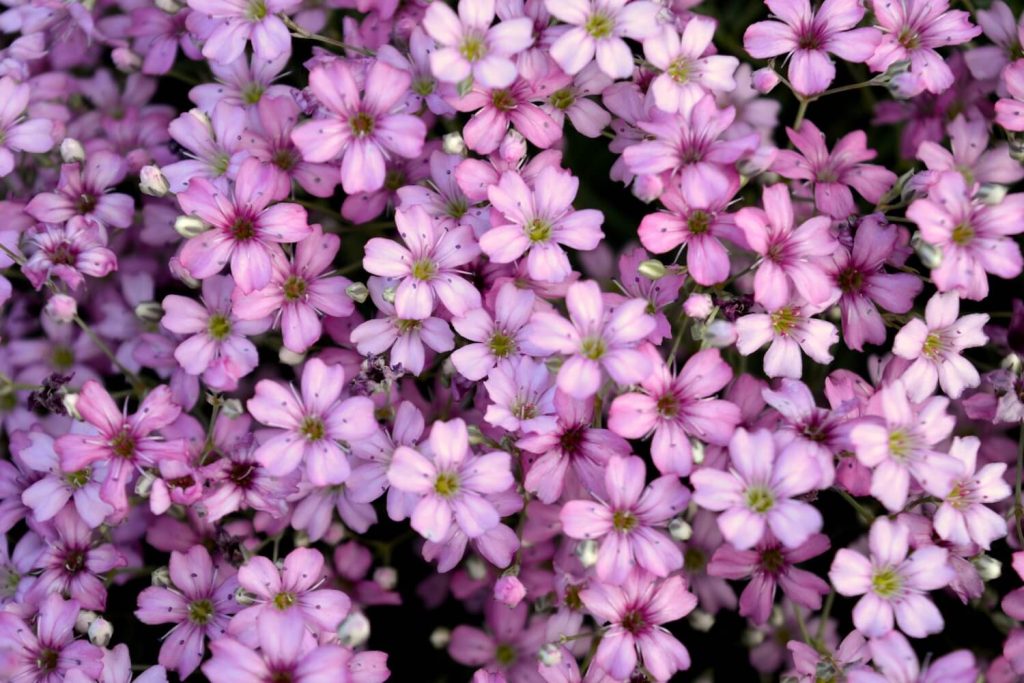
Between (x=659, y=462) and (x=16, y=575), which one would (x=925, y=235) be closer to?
(x=659, y=462)

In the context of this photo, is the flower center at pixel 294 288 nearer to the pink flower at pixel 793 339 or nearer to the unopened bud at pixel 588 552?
the unopened bud at pixel 588 552

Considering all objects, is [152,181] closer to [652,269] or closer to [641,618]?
[652,269]

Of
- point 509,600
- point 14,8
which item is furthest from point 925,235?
point 14,8

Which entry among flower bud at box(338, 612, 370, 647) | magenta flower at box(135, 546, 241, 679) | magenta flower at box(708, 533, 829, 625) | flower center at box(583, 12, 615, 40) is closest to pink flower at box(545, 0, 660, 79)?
flower center at box(583, 12, 615, 40)

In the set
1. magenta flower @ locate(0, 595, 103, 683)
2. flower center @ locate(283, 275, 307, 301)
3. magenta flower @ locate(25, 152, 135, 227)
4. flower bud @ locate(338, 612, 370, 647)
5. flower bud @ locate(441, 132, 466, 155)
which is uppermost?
flower bud @ locate(441, 132, 466, 155)

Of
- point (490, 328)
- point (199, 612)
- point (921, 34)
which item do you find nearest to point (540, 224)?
point (490, 328)

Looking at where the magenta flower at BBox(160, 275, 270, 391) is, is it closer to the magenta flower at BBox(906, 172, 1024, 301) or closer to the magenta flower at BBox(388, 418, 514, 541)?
the magenta flower at BBox(388, 418, 514, 541)

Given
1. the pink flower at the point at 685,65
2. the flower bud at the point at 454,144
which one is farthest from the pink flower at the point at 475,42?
the pink flower at the point at 685,65
